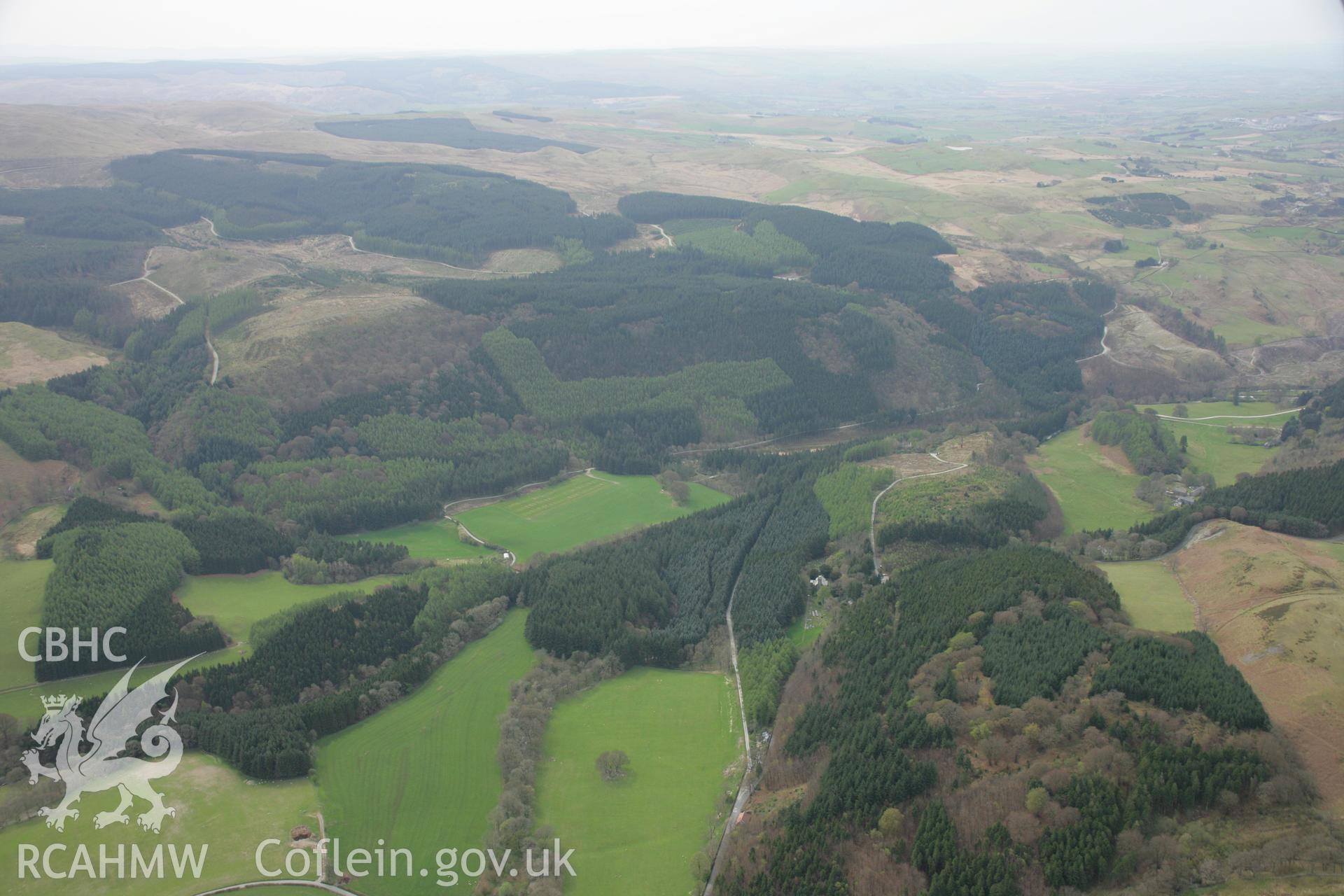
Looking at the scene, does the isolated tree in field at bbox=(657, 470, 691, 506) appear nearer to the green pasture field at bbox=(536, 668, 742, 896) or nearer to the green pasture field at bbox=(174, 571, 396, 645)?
the green pasture field at bbox=(174, 571, 396, 645)

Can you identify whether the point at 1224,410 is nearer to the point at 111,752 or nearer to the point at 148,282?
the point at 111,752

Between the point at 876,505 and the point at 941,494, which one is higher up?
the point at 941,494

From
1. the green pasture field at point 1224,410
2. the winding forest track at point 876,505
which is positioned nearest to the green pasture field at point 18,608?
the winding forest track at point 876,505

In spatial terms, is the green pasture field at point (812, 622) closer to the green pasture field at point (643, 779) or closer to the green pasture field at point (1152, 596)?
the green pasture field at point (643, 779)

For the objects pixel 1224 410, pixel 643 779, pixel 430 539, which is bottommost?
pixel 430 539

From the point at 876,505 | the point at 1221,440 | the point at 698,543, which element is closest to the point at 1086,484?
the point at 1221,440

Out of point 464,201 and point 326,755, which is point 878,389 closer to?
point 326,755

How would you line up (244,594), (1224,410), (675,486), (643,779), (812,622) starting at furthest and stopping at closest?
(1224,410) → (675,486) → (244,594) → (812,622) → (643,779)

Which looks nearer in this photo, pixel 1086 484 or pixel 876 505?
pixel 876 505
